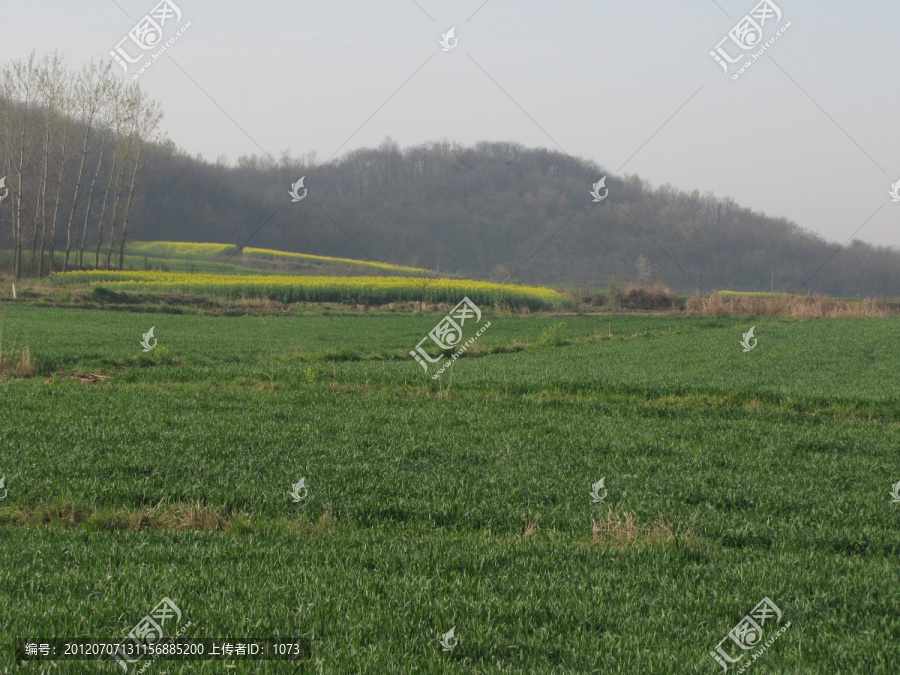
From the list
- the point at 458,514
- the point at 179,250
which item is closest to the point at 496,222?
the point at 179,250

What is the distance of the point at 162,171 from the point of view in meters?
121

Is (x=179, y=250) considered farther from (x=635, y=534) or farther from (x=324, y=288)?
(x=635, y=534)

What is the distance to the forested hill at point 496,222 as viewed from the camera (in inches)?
4973

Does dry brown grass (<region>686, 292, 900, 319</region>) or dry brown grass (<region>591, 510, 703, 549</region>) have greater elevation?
dry brown grass (<region>591, 510, 703, 549</region>)

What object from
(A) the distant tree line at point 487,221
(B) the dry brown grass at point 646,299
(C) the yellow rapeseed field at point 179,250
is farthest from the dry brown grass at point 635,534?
(A) the distant tree line at point 487,221

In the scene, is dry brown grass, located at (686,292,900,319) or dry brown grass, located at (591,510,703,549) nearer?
dry brown grass, located at (591,510,703,549)

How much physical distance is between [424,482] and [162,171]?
411 feet

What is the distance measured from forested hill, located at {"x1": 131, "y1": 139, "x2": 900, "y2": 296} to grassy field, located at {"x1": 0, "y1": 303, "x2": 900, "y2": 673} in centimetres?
9955

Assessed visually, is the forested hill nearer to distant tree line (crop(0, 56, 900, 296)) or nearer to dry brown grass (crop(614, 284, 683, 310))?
distant tree line (crop(0, 56, 900, 296))

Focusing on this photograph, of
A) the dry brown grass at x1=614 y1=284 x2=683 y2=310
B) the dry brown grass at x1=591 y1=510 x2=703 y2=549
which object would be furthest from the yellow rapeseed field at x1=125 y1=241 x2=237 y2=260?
the dry brown grass at x1=591 y1=510 x2=703 y2=549

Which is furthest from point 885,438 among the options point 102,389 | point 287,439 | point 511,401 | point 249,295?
point 249,295

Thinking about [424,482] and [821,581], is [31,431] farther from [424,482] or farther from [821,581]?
[821,581]

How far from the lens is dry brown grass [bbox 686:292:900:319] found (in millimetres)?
48312

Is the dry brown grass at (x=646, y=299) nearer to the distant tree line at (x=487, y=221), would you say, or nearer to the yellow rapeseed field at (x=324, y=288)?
the yellow rapeseed field at (x=324, y=288)
